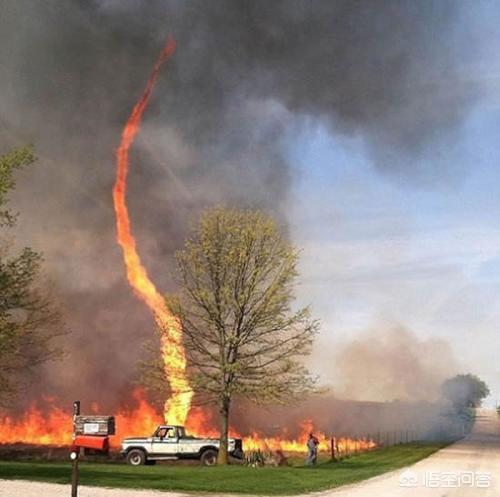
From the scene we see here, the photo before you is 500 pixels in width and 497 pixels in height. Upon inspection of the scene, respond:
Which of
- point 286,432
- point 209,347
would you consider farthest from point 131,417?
point 209,347

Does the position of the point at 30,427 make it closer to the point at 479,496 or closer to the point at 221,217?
the point at 221,217

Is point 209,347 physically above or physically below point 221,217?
below

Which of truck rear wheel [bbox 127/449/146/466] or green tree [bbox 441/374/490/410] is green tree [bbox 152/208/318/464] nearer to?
truck rear wheel [bbox 127/449/146/466]

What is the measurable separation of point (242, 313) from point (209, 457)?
7375 millimetres

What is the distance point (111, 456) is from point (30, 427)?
17.2 m

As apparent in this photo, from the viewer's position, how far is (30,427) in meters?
62.1

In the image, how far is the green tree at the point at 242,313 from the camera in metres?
36.8

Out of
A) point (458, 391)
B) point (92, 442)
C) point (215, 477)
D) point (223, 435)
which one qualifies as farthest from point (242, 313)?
point (458, 391)

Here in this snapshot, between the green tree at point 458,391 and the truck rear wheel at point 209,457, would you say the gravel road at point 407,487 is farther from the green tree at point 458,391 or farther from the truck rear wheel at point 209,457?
the green tree at point 458,391

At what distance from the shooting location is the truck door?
3669cm

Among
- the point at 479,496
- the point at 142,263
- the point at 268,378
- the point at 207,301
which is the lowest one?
the point at 479,496

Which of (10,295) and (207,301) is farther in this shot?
(207,301)

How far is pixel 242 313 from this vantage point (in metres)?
37.6

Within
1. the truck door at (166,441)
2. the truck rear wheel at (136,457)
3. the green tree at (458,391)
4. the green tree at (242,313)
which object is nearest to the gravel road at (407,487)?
the green tree at (242,313)
